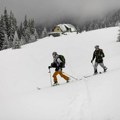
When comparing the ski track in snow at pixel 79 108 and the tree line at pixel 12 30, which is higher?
the tree line at pixel 12 30

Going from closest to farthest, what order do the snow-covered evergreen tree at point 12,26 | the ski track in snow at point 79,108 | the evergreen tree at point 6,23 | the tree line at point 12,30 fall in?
1. the ski track in snow at point 79,108
2. the tree line at point 12,30
3. the snow-covered evergreen tree at point 12,26
4. the evergreen tree at point 6,23

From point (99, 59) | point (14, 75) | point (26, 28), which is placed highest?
point (26, 28)

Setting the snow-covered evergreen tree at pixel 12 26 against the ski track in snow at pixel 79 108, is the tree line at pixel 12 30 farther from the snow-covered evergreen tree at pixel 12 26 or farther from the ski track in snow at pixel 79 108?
the ski track in snow at pixel 79 108

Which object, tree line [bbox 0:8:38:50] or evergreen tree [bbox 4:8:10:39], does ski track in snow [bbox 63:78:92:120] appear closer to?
tree line [bbox 0:8:38:50]

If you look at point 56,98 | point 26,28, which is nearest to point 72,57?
point 56,98

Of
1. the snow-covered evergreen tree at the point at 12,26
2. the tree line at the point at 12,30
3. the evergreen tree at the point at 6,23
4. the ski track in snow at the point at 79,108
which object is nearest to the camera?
the ski track in snow at the point at 79,108

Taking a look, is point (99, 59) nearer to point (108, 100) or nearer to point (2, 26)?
point (108, 100)

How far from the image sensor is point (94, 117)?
328 inches

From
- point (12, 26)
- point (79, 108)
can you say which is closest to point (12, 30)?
point (12, 26)

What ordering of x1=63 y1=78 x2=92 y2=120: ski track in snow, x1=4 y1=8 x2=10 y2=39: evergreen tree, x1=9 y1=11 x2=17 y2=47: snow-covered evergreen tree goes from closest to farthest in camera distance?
x1=63 y1=78 x2=92 y2=120: ski track in snow → x1=9 y1=11 x2=17 y2=47: snow-covered evergreen tree → x1=4 y1=8 x2=10 y2=39: evergreen tree

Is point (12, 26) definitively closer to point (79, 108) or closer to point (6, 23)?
point (6, 23)

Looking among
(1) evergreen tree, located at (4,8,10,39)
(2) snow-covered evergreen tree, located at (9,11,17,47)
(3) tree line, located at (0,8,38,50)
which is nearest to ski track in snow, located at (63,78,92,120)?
(3) tree line, located at (0,8,38,50)

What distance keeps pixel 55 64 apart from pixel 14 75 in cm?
1928

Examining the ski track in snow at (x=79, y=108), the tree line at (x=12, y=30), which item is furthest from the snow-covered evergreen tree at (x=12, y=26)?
the ski track in snow at (x=79, y=108)
